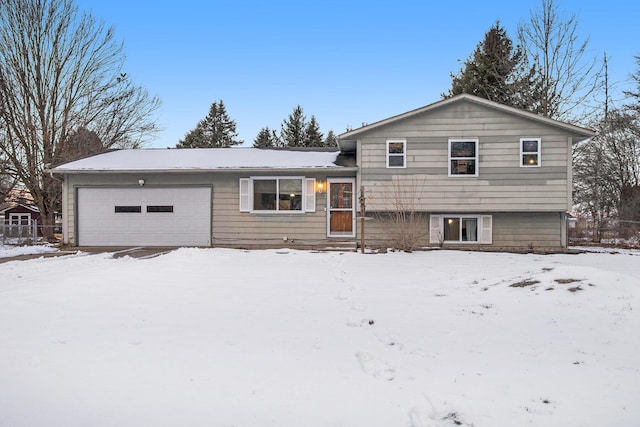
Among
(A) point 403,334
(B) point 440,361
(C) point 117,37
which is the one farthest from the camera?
(C) point 117,37

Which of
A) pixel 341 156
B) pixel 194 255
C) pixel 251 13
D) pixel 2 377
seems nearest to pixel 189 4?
pixel 251 13

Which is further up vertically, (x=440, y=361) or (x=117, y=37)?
(x=117, y=37)

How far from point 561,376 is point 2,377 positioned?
4.59 m

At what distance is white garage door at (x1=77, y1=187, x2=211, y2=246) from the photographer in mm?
12922

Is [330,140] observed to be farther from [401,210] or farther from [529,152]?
[401,210]

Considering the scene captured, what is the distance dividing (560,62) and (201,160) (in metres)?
17.6

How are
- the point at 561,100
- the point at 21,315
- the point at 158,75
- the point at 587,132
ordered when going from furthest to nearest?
the point at 158,75 < the point at 561,100 < the point at 587,132 < the point at 21,315

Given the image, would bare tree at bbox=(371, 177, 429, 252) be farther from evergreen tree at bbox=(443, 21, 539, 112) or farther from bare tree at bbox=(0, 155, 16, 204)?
bare tree at bbox=(0, 155, 16, 204)

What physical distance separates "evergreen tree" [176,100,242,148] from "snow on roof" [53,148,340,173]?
985 inches

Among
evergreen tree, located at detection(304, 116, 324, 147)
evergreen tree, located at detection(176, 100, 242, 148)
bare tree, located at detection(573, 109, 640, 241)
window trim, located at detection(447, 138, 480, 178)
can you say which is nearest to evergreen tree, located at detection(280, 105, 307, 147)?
evergreen tree, located at detection(304, 116, 324, 147)

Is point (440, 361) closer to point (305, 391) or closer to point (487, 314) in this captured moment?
point (305, 391)

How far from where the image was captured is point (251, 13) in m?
18.0

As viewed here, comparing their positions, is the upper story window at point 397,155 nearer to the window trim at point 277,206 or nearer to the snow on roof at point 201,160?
the snow on roof at point 201,160

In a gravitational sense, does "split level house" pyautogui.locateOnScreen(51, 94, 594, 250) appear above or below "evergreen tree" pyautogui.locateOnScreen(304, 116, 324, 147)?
below
